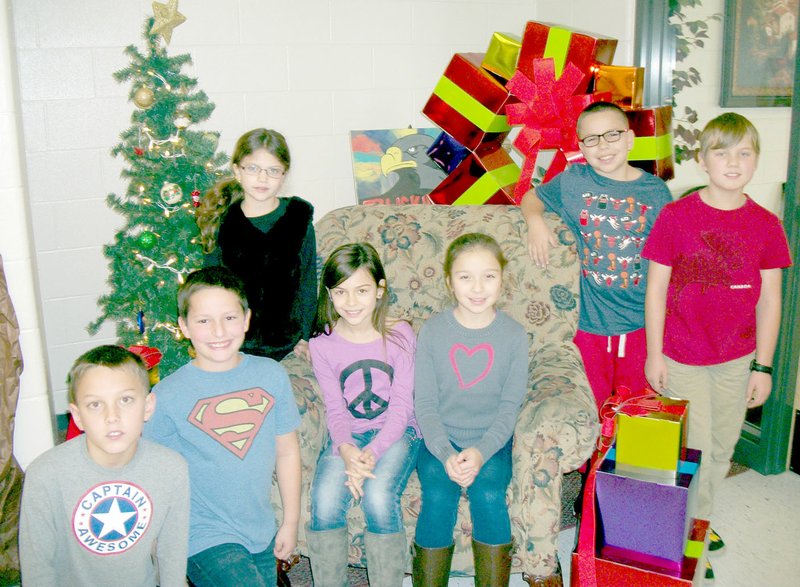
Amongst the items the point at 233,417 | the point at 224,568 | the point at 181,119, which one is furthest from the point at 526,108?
the point at 224,568

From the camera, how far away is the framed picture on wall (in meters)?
2.87

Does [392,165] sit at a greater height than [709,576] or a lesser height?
greater

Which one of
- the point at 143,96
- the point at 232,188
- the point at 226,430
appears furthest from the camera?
the point at 143,96

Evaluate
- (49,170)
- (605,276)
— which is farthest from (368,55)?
(605,276)

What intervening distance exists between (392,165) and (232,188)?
1189 mm

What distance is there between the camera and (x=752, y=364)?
2129 millimetres

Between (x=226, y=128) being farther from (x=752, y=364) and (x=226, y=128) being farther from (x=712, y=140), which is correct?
(x=752, y=364)

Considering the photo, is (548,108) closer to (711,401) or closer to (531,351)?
(531,351)

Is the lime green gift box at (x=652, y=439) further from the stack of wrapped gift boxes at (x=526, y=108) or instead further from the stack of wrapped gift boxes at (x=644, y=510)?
the stack of wrapped gift boxes at (x=526, y=108)

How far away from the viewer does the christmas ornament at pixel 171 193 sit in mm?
2625

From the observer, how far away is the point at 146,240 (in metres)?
2.64

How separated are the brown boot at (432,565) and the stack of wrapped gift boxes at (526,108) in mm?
1604

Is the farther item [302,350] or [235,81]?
[235,81]

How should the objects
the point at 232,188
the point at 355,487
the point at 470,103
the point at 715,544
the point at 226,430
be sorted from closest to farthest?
the point at 226,430 → the point at 355,487 → the point at 715,544 → the point at 232,188 → the point at 470,103
